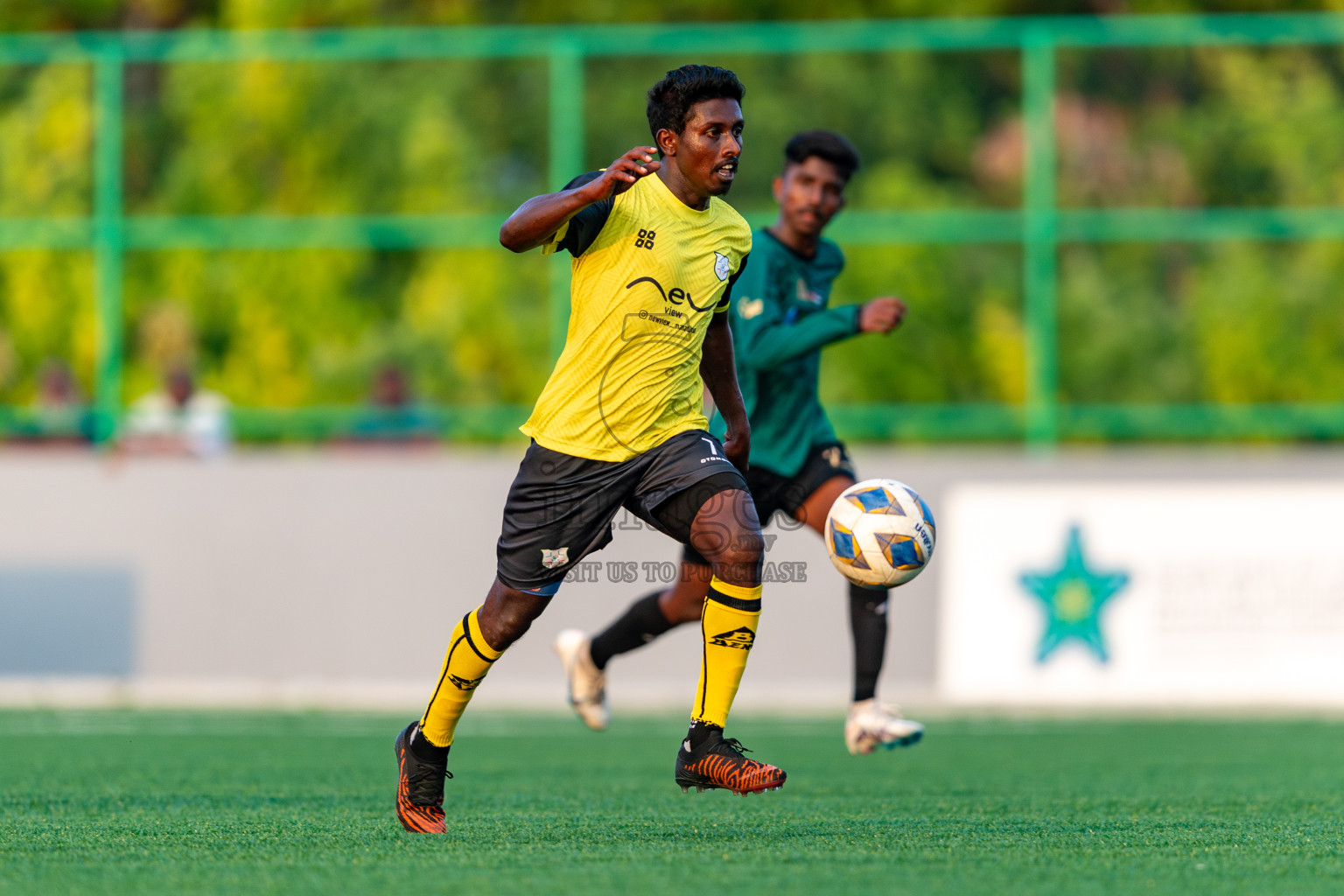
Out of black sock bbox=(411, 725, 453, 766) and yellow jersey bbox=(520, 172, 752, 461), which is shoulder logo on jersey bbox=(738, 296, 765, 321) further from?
black sock bbox=(411, 725, 453, 766)

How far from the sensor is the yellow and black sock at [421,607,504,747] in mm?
5480

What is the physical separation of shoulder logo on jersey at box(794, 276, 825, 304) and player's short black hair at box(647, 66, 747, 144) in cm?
214

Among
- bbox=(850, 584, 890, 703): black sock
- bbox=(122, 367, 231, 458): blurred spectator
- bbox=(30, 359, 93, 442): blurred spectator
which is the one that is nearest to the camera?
bbox=(850, 584, 890, 703): black sock

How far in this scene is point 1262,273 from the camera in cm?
1388

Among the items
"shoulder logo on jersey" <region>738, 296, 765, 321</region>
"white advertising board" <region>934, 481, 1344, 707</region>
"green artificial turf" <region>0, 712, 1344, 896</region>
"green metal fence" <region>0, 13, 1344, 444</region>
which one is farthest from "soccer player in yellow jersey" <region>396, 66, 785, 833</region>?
"green metal fence" <region>0, 13, 1344, 444</region>

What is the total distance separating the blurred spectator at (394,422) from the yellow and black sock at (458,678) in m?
7.36

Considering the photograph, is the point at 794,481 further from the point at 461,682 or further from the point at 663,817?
A: the point at 461,682

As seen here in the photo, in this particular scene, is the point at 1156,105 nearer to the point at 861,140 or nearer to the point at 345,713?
the point at 861,140

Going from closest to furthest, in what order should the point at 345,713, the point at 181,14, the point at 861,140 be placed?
1. the point at 345,713
2. the point at 861,140
3. the point at 181,14

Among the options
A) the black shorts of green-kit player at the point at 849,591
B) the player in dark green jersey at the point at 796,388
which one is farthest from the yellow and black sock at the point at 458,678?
the player in dark green jersey at the point at 796,388

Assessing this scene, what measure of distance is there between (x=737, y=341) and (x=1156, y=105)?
9673 millimetres

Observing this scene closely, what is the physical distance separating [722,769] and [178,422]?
854 cm

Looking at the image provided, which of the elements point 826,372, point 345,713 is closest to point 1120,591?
point 826,372

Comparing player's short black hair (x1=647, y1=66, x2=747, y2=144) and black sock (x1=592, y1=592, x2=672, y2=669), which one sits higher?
player's short black hair (x1=647, y1=66, x2=747, y2=144)
